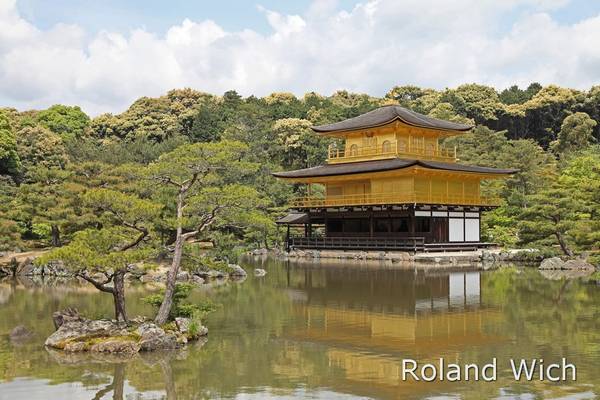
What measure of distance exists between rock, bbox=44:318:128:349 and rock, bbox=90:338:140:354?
345 millimetres

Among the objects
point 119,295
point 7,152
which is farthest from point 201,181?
point 7,152

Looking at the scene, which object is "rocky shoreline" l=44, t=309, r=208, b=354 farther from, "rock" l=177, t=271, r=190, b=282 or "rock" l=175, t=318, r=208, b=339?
"rock" l=177, t=271, r=190, b=282

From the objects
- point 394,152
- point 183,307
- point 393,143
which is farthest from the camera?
point 393,143

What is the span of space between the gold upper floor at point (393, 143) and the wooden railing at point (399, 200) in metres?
2.91

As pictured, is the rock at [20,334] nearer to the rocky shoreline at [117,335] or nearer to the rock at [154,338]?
the rocky shoreline at [117,335]

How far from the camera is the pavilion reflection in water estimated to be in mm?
10953

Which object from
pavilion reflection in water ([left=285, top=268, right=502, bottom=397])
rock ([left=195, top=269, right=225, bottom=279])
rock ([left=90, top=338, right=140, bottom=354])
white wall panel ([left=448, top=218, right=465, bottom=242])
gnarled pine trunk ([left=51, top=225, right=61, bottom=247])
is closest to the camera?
pavilion reflection in water ([left=285, top=268, right=502, bottom=397])

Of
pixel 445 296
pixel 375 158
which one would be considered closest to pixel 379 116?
pixel 375 158

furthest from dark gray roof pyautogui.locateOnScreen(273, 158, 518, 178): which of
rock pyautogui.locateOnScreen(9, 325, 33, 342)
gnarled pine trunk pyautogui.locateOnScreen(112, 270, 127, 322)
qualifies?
rock pyautogui.locateOnScreen(9, 325, 33, 342)

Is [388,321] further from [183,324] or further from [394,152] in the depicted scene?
[394,152]

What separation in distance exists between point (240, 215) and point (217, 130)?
5493cm

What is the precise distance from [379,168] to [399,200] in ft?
7.63

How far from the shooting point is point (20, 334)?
13.4 metres

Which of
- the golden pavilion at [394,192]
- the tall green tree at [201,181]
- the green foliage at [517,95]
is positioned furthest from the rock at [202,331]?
the green foliage at [517,95]
